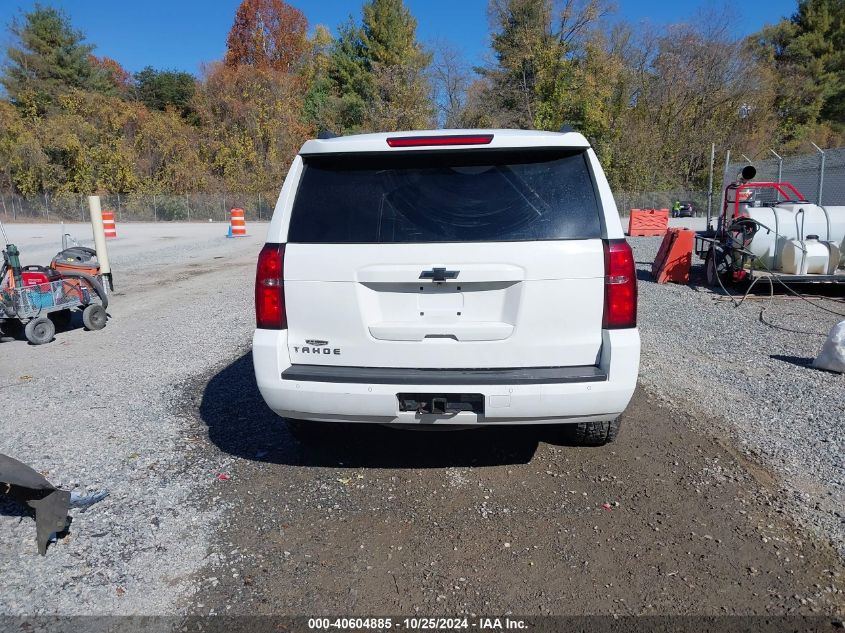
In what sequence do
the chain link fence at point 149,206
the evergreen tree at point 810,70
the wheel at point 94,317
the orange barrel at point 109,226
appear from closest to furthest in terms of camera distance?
the wheel at point 94,317, the orange barrel at point 109,226, the evergreen tree at point 810,70, the chain link fence at point 149,206

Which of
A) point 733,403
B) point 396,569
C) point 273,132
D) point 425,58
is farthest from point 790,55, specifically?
point 396,569

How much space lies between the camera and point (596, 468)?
4.14 metres

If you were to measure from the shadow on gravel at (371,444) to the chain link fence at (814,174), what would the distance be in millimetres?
13620

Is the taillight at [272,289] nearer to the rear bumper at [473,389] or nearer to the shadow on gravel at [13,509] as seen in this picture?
the rear bumper at [473,389]

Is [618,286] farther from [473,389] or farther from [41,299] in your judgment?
[41,299]

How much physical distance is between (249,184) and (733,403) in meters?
52.5

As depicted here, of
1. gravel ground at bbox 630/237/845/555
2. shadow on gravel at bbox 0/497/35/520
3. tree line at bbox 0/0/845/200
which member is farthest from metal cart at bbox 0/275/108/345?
tree line at bbox 0/0/845/200

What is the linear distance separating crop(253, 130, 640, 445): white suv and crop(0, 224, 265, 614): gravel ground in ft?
3.12

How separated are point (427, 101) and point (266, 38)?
24349 mm

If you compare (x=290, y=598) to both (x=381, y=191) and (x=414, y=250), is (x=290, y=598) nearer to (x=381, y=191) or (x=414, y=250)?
(x=414, y=250)

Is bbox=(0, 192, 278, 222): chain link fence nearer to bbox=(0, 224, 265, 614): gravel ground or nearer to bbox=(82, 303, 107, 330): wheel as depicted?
bbox=(82, 303, 107, 330): wheel

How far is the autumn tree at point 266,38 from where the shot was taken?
60719 mm

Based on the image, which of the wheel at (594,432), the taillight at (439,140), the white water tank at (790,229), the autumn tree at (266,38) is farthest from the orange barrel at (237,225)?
the autumn tree at (266,38)

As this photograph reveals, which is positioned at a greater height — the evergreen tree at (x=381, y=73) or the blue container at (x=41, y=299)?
the evergreen tree at (x=381, y=73)
